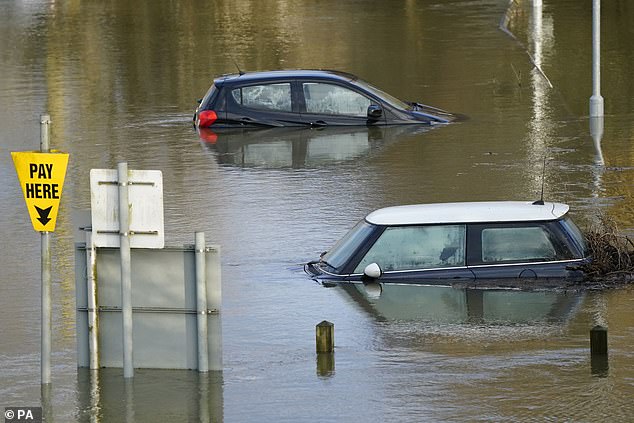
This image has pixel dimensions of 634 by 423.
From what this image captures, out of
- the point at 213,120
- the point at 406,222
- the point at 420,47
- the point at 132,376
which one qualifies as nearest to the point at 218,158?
the point at 213,120

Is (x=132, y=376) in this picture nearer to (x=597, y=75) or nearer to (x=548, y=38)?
(x=597, y=75)

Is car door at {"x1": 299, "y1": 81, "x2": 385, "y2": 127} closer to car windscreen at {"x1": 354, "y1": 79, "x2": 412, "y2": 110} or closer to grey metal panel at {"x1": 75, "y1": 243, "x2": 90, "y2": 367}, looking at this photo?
car windscreen at {"x1": 354, "y1": 79, "x2": 412, "y2": 110}

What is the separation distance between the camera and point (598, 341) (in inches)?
541

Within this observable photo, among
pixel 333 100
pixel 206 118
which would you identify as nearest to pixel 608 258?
pixel 333 100

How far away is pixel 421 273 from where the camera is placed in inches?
663

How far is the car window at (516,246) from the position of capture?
1675 centimetres

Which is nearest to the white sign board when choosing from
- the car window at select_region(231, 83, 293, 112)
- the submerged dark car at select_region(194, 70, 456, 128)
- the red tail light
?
the submerged dark car at select_region(194, 70, 456, 128)

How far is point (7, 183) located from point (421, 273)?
10638mm

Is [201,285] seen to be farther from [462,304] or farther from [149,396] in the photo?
[462,304]

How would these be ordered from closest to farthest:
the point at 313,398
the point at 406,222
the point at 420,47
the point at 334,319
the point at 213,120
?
the point at 313,398 < the point at 334,319 < the point at 406,222 < the point at 213,120 < the point at 420,47

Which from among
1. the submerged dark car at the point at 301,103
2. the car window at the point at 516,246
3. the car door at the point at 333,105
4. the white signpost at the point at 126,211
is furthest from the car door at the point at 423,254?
the car door at the point at 333,105

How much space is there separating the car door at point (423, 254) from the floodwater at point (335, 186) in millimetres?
378

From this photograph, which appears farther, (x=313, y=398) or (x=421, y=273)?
(x=421, y=273)

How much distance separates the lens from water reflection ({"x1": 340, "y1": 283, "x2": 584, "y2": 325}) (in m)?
15.7
